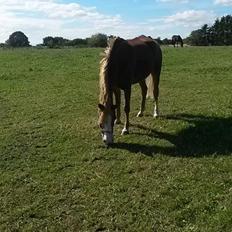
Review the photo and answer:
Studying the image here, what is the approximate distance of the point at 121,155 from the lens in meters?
8.47

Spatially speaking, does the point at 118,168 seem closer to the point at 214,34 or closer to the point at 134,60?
the point at 134,60

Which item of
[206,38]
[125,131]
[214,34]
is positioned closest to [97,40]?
[206,38]

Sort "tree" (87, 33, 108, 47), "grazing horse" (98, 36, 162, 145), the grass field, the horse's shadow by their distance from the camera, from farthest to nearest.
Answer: "tree" (87, 33, 108, 47) < "grazing horse" (98, 36, 162, 145) < the horse's shadow < the grass field

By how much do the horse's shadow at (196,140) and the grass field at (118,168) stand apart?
0.7 inches

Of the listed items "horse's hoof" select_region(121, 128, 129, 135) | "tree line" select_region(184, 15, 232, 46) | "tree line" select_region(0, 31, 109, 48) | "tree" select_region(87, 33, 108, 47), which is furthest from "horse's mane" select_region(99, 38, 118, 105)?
"tree line" select_region(184, 15, 232, 46)

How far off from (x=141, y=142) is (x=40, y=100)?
621 centimetres

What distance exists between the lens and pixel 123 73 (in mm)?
9883

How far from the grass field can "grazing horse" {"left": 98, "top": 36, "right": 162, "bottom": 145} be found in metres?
0.54

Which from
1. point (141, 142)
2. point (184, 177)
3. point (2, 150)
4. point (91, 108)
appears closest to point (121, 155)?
point (141, 142)

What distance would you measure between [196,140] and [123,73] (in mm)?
2082

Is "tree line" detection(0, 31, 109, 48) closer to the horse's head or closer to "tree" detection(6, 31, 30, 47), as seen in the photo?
"tree" detection(6, 31, 30, 47)

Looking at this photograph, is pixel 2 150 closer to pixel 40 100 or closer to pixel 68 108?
pixel 68 108

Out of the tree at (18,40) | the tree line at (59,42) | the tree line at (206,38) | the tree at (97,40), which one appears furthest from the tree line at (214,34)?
the tree at (18,40)

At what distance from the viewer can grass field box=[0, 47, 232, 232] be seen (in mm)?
5914
